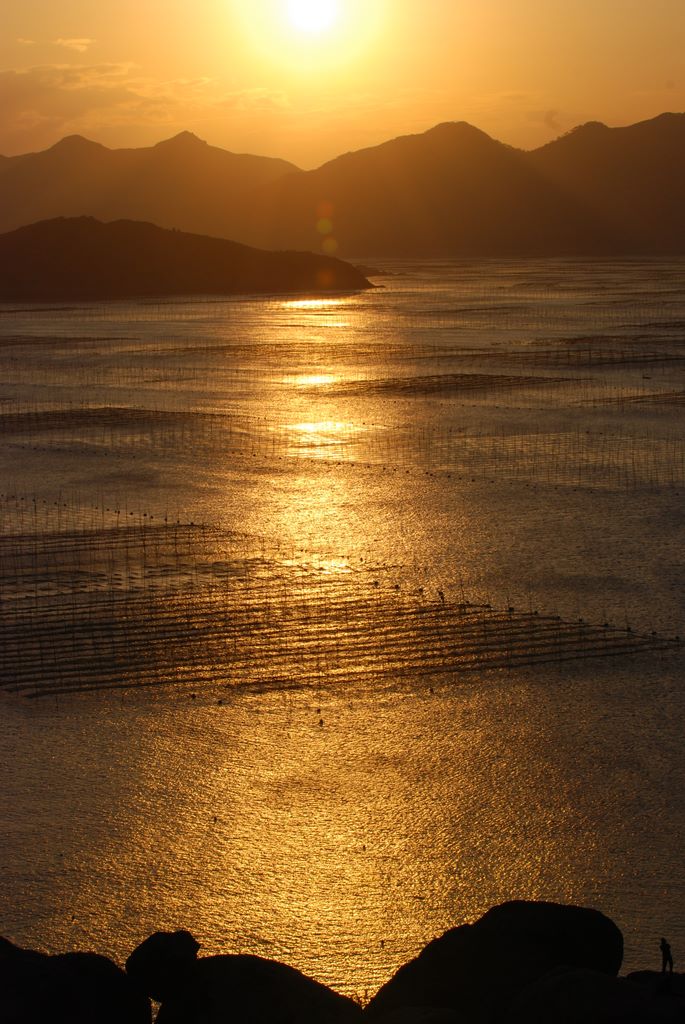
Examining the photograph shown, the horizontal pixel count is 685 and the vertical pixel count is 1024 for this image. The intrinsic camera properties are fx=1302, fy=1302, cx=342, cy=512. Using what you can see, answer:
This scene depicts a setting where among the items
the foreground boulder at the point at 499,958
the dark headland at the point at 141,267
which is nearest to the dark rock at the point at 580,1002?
the foreground boulder at the point at 499,958

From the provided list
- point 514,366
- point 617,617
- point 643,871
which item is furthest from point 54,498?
point 514,366

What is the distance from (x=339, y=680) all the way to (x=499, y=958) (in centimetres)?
444

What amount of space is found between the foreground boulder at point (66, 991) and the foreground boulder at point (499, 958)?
0.80 m

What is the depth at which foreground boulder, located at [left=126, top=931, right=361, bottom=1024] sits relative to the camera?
13.7 feet

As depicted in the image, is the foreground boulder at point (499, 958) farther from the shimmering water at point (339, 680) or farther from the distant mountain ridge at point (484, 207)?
the distant mountain ridge at point (484, 207)

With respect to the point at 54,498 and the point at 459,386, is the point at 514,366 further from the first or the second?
the point at 54,498

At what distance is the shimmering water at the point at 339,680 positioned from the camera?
607cm

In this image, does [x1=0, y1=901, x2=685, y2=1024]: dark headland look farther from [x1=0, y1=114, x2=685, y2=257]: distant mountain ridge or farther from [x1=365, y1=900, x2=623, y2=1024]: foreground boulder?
[x1=0, y1=114, x2=685, y2=257]: distant mountain ridge

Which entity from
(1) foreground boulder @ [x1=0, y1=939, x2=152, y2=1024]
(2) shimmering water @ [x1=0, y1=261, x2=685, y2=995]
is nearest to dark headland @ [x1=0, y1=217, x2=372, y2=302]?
(2) shimmering water @ [x1=0, y1=261, x2=685, y2=995]

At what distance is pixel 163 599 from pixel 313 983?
20.9ft

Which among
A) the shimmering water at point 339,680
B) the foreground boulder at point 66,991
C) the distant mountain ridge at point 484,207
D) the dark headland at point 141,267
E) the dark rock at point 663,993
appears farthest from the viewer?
the distant mountain ridge at point 484,207

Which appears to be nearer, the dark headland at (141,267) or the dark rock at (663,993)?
the dark rock at (663,993)

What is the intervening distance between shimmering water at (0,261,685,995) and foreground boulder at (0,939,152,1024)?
4.29 feet

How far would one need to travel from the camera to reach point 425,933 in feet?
18.7
